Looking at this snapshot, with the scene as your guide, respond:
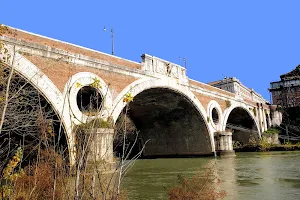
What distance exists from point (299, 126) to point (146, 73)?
25.3m

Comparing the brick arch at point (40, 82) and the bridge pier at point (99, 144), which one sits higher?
the brick arch at point (40, 82)

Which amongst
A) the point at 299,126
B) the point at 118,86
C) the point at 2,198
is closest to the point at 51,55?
the point at 118,86

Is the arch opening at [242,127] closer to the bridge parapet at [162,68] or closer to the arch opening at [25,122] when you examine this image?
the bridge parapet at [162,68]

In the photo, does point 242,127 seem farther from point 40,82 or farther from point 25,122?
point 25,122

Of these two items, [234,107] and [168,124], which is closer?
[168,124]

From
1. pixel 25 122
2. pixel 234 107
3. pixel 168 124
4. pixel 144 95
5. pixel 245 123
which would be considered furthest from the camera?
pixel 245 123

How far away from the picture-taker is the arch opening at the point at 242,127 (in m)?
31.9

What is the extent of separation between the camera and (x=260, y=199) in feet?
22.4

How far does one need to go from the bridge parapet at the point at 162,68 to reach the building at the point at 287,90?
2523 centimetres

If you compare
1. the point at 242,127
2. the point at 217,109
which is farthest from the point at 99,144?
the point at 242,127

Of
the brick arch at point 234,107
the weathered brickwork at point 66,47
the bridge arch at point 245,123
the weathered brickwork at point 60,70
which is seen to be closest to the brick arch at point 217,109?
the brick arch at point 234,107

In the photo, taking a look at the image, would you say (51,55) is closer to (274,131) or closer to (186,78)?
(186,78)

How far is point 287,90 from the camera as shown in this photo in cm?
4150

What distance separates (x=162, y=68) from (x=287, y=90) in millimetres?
28811
